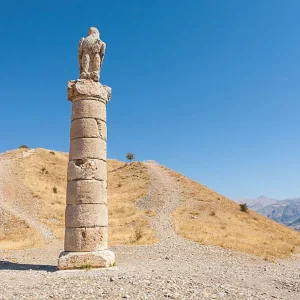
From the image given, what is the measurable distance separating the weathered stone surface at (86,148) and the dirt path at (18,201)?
1228 centimetres

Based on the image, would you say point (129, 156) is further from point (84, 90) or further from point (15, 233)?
point (84, 90)

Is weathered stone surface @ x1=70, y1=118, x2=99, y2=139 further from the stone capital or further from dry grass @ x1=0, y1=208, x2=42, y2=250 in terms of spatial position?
dry grass @ x1=0, y1=208, x2=42, y2=250

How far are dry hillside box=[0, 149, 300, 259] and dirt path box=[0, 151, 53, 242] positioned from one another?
404 millimetres

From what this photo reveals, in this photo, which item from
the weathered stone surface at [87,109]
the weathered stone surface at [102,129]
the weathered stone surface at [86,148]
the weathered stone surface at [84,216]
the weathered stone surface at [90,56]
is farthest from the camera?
the weathered stone surface at [90,56]

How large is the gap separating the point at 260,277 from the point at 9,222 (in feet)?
72.0

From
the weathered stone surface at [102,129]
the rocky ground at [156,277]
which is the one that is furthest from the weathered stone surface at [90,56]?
the rocky ground at [156,277]

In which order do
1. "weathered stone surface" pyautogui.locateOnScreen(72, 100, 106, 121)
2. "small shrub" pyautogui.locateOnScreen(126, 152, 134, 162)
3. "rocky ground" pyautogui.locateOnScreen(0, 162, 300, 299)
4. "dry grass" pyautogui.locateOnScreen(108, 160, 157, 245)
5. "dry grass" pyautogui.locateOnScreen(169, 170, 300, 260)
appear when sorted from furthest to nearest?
"small shrub" pyautogui.locateOnScreen(126, 152, 134, 162)
"dry grass" pyautogui.locateOnScreen(108, 160, 157, 245)
"dry grass" pyautogui.locateOnScreen(169, 170, 300, 260)
"weathered stone surface" pyautogui.locateOnScreen(72, 100, 106, 121)
"rocky ground" pyautogui.locateOnScreen(0, 162, 300, 299)

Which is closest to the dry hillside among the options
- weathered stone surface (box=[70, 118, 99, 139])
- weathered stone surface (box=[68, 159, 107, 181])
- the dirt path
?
the dirt path

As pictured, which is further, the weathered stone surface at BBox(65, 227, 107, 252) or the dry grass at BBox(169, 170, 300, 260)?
the dry grass at BBox(169, 170, 300, 260)

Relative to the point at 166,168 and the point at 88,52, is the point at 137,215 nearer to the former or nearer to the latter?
the point at 88,52

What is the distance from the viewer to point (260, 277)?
A: 43.4ft

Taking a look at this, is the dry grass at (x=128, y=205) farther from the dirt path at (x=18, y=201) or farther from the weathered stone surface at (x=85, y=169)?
the weathered stone surface at (x=85, y=169)

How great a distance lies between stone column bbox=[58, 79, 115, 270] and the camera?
12625 mm

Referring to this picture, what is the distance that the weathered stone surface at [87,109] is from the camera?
13969 mm
